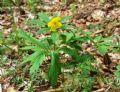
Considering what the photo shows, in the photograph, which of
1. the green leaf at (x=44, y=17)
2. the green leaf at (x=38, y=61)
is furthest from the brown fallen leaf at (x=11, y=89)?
the green leaf at (x=44, y=17)

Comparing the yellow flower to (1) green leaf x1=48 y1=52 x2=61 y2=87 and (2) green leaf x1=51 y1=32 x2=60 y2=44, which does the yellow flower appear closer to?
(2) green leaf x1=51 y1=32 x2=60 y2=44

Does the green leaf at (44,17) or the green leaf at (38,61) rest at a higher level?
the green leaf at (44,17)

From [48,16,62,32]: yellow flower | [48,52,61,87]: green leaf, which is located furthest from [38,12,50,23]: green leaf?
[48,52,61,87]: green leaf

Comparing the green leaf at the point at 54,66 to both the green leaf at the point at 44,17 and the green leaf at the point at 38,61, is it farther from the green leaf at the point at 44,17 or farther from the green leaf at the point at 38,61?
the green leaf at the point at 44,17

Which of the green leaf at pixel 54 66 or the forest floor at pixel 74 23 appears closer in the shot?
the green leaf at pixel 54 66

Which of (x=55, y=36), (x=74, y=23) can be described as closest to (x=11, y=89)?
(x=55, y=36)

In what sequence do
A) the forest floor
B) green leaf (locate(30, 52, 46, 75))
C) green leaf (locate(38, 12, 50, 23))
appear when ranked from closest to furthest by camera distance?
green leaf (locate(30, 52, 46, 75)) < green leaf (locate(38, 12, 50, 23)) < the forest floor

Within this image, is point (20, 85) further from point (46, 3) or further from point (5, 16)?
point (46, 3)

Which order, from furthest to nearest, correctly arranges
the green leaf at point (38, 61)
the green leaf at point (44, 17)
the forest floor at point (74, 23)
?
the forest floor at point (74, 23) → the green leaf at point (44, 17) → the green leaf at point (38, 61)

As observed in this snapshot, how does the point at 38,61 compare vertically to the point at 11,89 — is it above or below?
above

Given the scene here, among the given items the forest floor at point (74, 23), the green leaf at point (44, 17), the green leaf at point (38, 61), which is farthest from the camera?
the forest floor at point (74, 23)

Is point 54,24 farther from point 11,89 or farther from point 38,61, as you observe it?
point 11,89

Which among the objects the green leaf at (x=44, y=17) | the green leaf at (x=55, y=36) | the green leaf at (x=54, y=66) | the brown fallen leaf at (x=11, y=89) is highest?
the green leaf at (x=44, y=17)

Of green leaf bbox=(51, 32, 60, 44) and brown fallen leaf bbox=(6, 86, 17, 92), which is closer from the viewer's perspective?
green leaf bbox=(51, 32, 60, 44)
